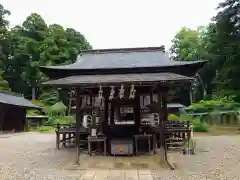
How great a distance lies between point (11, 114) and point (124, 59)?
16.1m

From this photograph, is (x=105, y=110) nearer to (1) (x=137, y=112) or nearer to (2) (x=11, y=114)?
(1) (x=137, y=112)

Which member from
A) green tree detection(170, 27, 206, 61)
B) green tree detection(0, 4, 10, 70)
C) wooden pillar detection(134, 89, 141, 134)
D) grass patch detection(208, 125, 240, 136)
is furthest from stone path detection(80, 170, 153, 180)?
green tree detection(0, 4, 10, 70)

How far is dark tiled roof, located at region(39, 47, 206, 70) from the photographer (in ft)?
36.6

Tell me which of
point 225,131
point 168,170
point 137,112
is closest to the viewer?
point 168,170

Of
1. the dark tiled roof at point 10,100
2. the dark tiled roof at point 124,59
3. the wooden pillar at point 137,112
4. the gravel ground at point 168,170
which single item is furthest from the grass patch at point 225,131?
the dark tiled roof at point 10,100

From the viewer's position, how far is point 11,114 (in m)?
24.8

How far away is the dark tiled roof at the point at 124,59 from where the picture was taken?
36.6ft

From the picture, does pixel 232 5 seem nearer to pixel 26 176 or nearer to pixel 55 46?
pixel 26 176

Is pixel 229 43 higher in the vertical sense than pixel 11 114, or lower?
higher

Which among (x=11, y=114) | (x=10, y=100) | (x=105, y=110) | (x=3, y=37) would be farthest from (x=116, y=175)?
(x=3, y=37)

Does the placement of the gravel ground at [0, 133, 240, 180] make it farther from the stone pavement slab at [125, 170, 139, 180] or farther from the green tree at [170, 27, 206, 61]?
the green tree at [170, 27, 206, 61]

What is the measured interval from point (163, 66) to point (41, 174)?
6098mm

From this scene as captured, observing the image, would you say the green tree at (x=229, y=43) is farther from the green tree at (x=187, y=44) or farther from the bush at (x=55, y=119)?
the bush at (x=55, y=119)

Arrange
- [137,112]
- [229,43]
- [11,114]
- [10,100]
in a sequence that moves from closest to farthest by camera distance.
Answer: [137,112] → [229,43] → [10,100] → [11,114]
